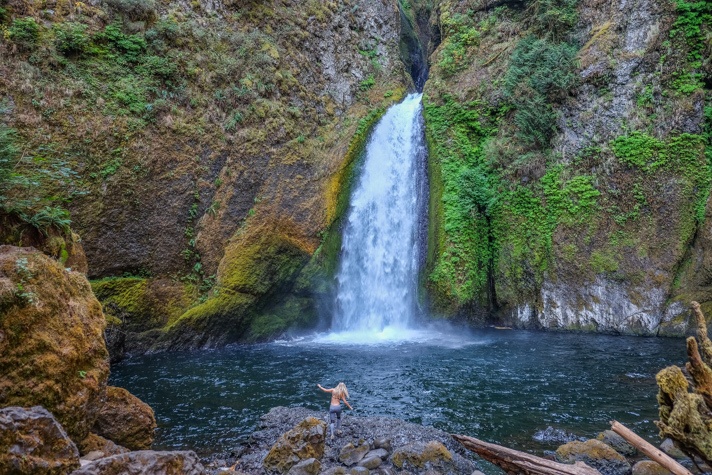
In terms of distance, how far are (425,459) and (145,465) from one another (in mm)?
3614

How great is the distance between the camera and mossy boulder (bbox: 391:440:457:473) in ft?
18.2

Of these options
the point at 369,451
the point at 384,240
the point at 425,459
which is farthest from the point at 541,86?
the point at 369,451

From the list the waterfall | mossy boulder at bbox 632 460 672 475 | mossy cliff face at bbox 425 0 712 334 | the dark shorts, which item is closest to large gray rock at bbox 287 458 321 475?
the dark shorts

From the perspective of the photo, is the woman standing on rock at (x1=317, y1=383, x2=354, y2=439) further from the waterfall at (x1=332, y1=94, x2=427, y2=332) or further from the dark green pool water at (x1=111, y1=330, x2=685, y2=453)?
the waterfall at (x1=332, y1=94, x2=427, y2=332)

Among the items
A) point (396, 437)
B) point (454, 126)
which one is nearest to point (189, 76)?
point (454, 126)

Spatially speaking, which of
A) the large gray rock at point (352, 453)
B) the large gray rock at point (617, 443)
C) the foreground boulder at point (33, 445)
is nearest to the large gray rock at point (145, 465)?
the foreground boulder at point (33, 445)

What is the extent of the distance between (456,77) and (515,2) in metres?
4.42

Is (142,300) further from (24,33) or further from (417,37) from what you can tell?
(417,37)

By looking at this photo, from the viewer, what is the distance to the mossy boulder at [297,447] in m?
5.61

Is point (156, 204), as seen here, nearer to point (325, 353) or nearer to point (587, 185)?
point (325, 353)

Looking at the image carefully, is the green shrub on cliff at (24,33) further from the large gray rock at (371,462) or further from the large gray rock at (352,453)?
the large gray rock at (371,462)

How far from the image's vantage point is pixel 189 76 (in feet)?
46.0

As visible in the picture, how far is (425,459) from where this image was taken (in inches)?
221

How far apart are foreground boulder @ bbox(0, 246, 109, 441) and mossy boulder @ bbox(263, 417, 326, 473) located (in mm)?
2285
